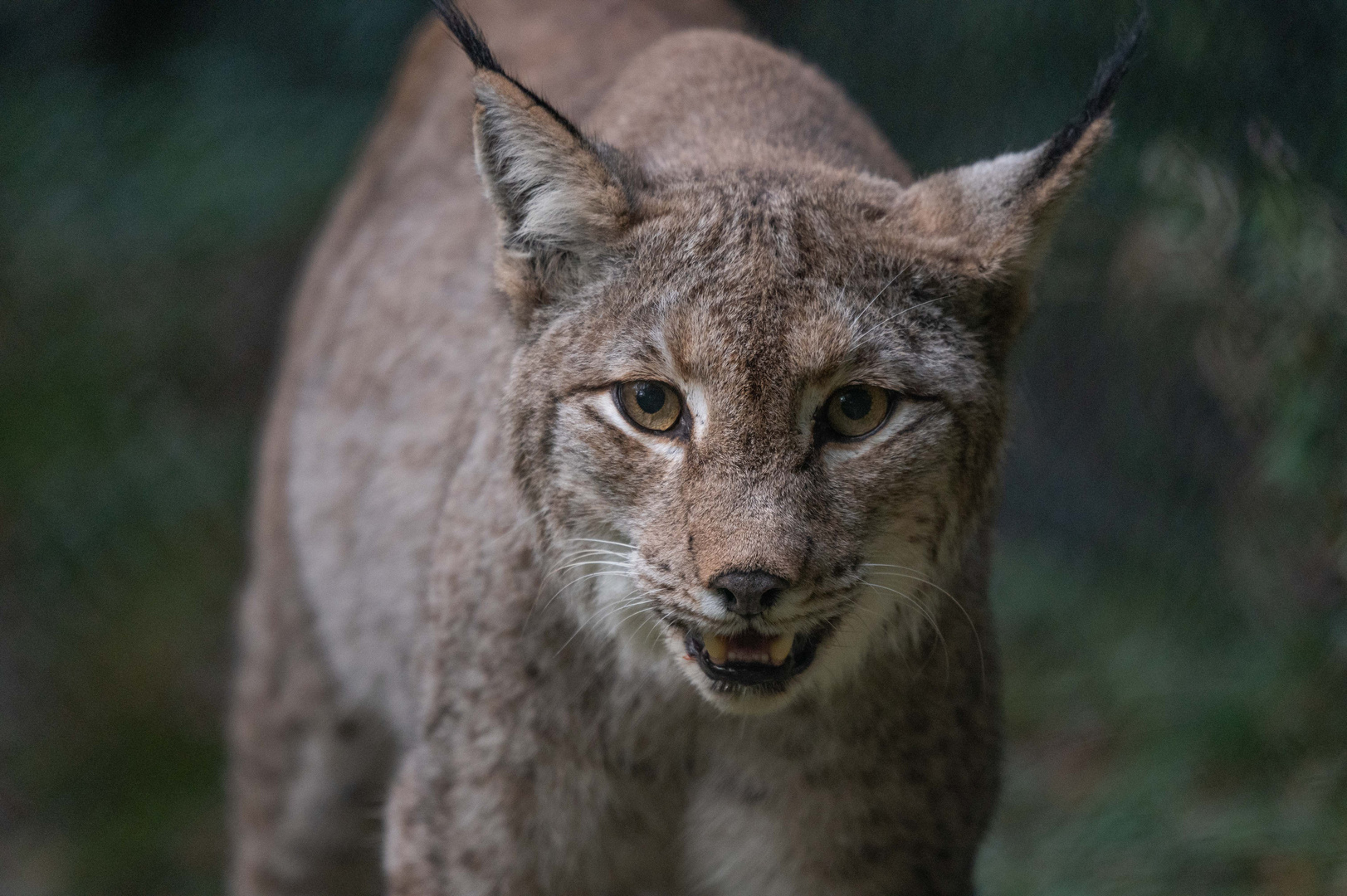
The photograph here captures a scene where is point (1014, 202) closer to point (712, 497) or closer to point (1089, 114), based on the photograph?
point (1089, 114)

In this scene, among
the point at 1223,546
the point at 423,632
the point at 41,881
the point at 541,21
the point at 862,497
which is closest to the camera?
the point at 862,497

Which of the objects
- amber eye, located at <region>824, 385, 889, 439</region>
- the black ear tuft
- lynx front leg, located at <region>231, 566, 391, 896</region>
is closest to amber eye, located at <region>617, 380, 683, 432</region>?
amber eye, located at <region>824, 385, 889, 439</region>

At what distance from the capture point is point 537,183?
8.89 feet

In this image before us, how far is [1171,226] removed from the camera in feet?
15.6

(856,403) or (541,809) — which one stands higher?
(856,403)

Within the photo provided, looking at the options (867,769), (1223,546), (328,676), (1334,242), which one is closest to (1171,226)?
(1334,242)

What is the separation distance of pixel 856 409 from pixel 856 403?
0.01 meters

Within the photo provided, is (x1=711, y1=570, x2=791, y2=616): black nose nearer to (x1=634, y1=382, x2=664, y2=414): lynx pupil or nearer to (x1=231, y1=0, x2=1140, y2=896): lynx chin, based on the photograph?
(x1=231, y1=0, x2=1140, y2=896): lynx chin

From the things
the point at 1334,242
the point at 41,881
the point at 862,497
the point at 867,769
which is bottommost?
the point at 41,881

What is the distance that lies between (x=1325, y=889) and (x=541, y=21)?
338 centimetres

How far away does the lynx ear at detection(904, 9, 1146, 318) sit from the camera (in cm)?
255

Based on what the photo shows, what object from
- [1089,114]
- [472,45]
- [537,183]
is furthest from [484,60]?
[1089,114]

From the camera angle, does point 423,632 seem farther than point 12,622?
No

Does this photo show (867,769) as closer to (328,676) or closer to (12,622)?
(328,676)
